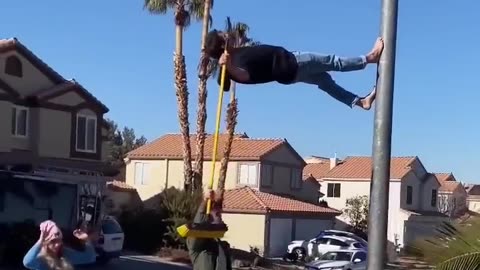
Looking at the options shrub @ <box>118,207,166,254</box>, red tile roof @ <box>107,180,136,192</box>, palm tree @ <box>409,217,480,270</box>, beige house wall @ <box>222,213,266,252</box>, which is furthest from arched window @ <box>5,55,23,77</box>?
palm tree @ <box>409,217,480,270</box>

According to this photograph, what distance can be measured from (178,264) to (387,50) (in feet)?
111

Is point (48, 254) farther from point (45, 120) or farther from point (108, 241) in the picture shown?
point (45, 120)

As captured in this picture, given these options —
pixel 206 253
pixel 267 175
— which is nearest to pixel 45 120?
pixel 267 175

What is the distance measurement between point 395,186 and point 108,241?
1429 inches

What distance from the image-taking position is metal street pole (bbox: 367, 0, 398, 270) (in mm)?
4984

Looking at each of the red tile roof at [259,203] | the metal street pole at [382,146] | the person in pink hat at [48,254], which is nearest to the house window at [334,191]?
the red tile roof at [259,203]

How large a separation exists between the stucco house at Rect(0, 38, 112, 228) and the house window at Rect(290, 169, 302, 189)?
59.9ft

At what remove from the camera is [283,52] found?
18.1 ft

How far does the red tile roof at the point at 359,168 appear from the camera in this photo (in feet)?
214

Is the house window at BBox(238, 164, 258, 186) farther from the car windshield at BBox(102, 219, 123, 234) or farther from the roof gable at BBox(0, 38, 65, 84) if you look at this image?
the car windshield at BBox(102, 219, 123, 234)

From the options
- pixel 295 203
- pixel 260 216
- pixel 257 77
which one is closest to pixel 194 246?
pixel 257 77

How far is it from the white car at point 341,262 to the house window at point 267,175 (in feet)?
61.2

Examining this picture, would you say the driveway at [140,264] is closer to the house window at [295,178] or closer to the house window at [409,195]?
the house window at [295,178]

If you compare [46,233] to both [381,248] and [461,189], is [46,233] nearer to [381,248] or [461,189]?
[381,248]
